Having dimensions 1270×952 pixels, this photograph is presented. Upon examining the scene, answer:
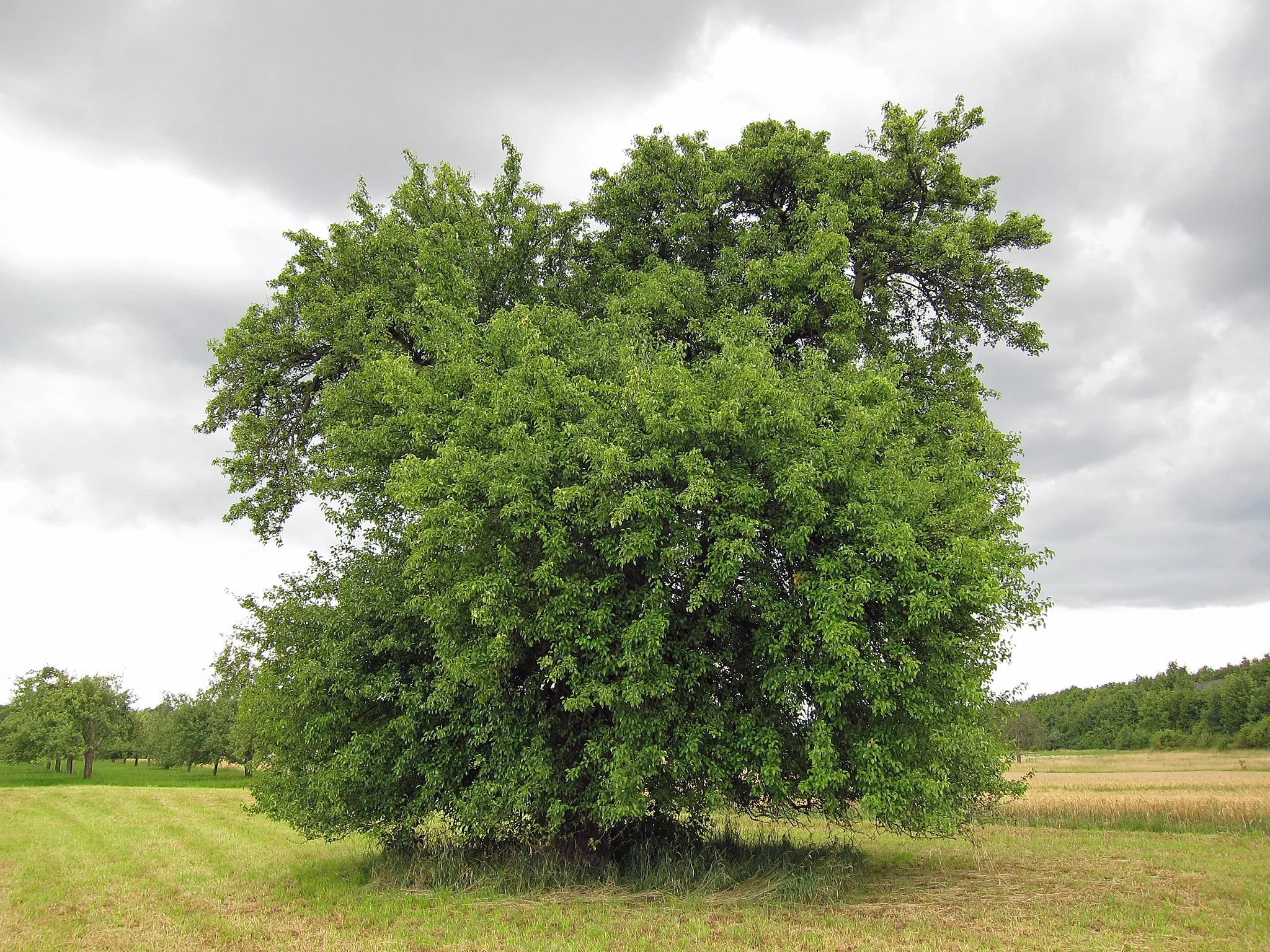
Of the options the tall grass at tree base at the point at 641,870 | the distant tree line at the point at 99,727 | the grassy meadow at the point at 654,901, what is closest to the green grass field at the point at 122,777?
the distant tree line at the point at 99,727

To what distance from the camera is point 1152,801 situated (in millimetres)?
29156

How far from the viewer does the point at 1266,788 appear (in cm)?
3528

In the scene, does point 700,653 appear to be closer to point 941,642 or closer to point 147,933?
point 941,642

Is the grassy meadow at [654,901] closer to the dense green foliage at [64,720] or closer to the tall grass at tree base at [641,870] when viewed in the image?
the tall grass at tree base at [641,870]

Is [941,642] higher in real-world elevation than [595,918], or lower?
higher

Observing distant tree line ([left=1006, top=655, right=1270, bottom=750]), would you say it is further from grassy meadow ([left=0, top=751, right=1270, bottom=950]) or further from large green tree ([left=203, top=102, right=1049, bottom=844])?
large green tree ([left=203, top=102, right=1049, bottom=844])

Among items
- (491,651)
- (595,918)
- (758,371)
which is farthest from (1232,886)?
(491,651)

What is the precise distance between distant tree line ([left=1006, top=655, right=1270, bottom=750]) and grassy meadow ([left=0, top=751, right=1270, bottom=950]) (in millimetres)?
65002

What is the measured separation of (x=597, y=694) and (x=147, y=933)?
25.2 ft

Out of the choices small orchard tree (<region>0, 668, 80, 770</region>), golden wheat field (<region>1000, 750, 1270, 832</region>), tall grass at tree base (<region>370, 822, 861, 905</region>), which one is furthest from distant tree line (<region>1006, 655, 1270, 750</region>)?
small orchard tree (<region>0, 668, 80, 770</region>)

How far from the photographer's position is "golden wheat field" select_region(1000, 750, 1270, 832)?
2523cm

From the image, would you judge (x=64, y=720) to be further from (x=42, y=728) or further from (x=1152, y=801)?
(x=1152, y=801)

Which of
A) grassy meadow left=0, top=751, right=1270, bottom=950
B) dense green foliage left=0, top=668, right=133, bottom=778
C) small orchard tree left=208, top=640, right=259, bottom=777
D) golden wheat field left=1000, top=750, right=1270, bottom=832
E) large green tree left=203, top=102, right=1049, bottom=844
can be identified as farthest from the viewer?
dense green foliage left=0, top=668, right=133, bottom=778

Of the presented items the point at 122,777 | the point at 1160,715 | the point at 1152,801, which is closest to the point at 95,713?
the point at 122,777
